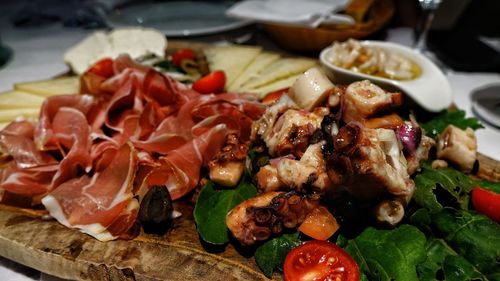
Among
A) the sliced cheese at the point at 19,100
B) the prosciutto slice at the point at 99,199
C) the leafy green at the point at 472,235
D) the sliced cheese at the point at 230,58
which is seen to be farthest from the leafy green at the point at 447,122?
the sliced cheese at the point at 19,100

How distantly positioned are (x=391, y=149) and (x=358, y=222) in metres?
0.29

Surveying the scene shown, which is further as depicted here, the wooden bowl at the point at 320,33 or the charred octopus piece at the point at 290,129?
the wooden bowl at the point at 320,33

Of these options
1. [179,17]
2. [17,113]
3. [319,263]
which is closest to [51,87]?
[17,113]

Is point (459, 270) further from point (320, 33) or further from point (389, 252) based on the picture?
point (320, 33)

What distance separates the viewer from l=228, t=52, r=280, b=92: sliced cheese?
2698 millimetres

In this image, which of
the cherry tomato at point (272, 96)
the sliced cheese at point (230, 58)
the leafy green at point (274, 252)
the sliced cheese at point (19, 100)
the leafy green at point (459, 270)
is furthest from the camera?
the sliced cheese at point (230, 58)

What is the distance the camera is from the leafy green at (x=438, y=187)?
1.58m

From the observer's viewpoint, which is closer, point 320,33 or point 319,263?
point 319,263

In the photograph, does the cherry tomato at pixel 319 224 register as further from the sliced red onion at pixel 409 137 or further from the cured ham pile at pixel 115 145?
the cured ham pile at pixel 115 145

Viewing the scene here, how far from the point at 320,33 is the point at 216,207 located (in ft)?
6.11

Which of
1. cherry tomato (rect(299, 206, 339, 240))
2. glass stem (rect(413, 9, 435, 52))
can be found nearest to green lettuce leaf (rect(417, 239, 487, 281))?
cherry tomato (rect(299, 206, 339, 240))

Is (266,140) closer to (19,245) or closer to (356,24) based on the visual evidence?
(19,245)

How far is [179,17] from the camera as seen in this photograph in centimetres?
425

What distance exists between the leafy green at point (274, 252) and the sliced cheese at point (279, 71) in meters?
1.25
